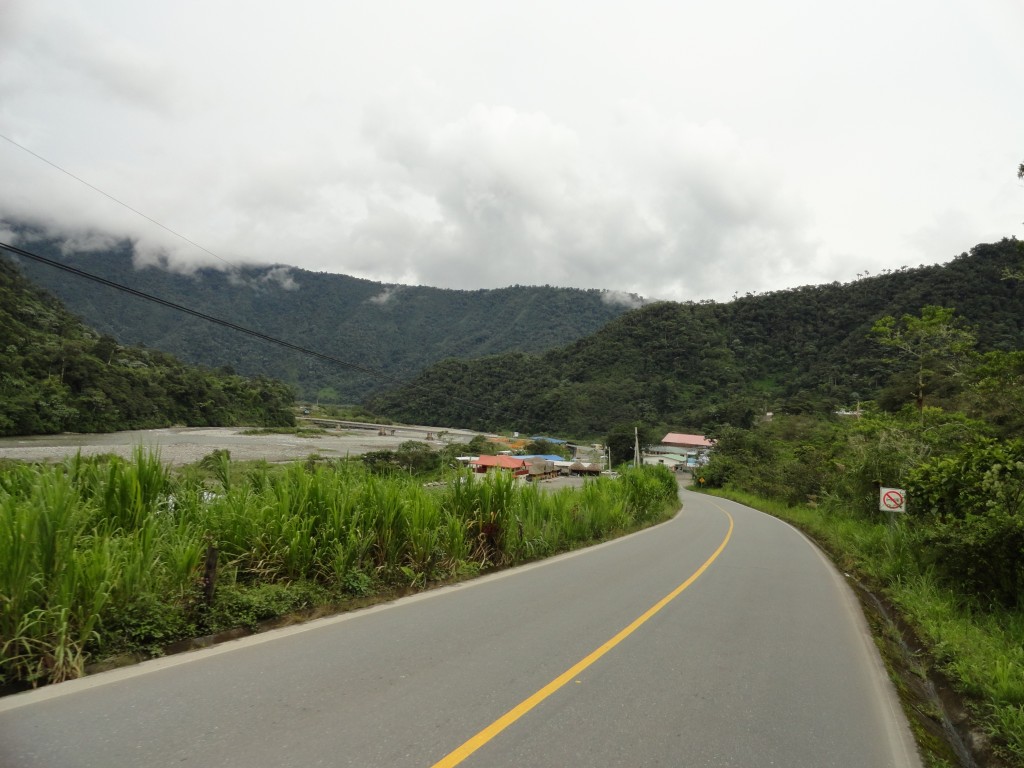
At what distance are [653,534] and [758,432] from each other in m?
49.2

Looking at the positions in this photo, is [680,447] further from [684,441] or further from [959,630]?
[959,630]

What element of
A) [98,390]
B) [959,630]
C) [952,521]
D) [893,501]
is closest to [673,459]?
[893,501]

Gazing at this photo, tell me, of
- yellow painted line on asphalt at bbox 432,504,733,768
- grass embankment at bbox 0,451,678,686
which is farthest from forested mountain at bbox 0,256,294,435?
yellow painted line on asphalt at bbox 432,504,733,768

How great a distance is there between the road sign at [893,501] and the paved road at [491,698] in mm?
5711

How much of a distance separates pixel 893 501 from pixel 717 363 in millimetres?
92859

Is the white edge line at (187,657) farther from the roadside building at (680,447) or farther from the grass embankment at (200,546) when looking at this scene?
the roadside building at (680,447)

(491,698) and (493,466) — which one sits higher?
(493,466)

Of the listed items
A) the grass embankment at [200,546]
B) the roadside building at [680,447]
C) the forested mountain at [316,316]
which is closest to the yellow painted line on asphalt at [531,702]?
the grass embankment at [200,546]

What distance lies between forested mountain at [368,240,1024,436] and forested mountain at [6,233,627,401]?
16.9 m

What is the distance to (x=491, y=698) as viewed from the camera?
397cm

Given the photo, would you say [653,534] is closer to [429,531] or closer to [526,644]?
[429,531]

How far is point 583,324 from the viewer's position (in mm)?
167250

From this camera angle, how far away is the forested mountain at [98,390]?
60.6 feet

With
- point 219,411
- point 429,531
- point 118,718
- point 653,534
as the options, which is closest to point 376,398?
point 219,411
